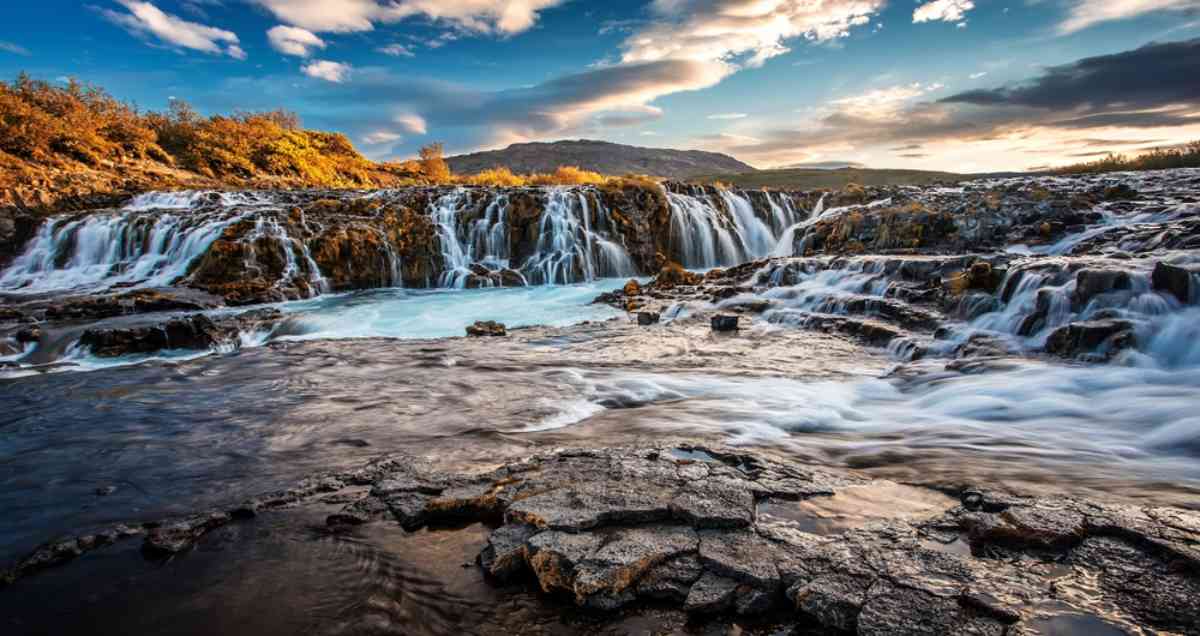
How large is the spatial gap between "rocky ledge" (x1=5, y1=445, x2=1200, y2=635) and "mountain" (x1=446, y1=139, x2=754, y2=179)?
95.6 m

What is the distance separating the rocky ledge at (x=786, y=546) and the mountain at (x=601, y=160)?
95572mm

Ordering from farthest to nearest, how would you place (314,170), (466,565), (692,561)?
(314,170)
(466,565)
(692,561)

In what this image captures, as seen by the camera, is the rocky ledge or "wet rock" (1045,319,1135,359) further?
"wet rock" (1045,319,1135,359)

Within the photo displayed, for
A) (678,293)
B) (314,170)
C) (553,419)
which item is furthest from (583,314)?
(314,170)

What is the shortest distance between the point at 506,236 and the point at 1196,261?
62.3 feet

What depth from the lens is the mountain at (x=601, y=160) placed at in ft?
341

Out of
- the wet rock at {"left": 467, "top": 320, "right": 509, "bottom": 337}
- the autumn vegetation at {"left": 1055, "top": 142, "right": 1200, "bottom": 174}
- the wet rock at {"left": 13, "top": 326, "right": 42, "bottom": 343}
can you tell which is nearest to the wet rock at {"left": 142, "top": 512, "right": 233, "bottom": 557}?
the wet rock at {"left": 467, "top": 320, "right": 509, "bottom": 337}

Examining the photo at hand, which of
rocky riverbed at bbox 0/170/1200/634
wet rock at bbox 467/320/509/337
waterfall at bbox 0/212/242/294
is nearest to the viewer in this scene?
rocky riverbed at bbox 0/170/1200/634

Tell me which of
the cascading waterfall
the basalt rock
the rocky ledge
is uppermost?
the cascading waterfall

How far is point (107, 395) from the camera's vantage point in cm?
742

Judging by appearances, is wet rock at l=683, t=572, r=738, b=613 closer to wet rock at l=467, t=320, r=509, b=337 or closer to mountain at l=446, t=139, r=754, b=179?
wet rock at l=467, t=320, r=509, b=337

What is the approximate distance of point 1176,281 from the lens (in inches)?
295

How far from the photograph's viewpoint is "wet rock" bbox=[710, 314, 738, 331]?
11.4 m

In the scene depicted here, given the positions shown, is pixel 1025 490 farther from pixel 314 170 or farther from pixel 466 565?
pixel 314 170
